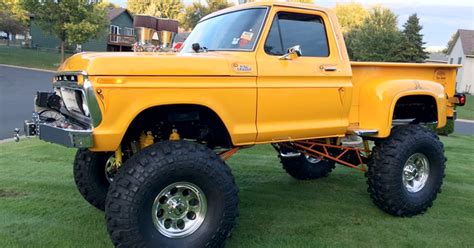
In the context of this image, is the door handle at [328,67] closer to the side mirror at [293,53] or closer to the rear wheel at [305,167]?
the side mirror at [293,53]

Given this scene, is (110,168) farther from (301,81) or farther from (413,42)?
(413,42)

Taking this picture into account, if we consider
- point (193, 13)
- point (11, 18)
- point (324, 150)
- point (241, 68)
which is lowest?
point (324, 150)

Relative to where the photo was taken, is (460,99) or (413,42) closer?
(460,99)

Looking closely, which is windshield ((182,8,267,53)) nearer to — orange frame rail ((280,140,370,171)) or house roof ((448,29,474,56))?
orange frame rail ((280,140,370,171))

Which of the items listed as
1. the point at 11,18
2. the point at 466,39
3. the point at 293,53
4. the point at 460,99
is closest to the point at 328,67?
the point at 293,53

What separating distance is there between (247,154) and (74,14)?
1116 inches

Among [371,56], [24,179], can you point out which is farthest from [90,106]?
[371,56]

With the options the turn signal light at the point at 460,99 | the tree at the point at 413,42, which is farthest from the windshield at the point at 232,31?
the tree at the point at 413,42

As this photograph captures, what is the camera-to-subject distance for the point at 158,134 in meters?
4.39

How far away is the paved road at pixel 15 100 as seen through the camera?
10617 millimetres

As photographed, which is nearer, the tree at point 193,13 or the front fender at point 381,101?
the front fender at point 381,101

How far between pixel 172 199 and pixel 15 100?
13.1m

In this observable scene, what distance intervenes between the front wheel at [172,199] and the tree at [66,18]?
102 feet

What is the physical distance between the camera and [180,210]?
3855mm
